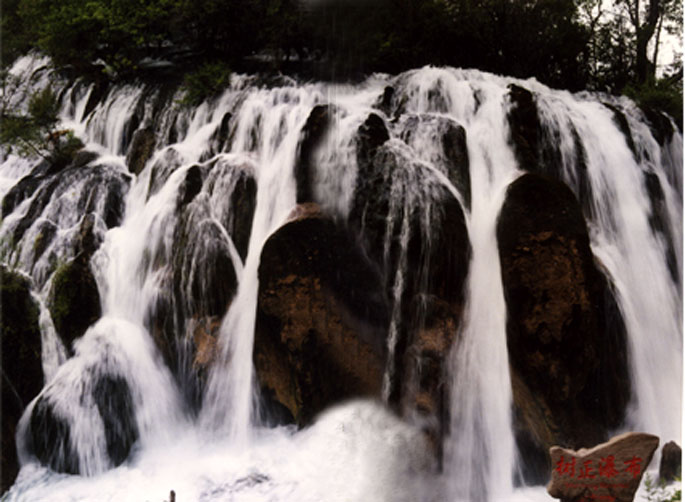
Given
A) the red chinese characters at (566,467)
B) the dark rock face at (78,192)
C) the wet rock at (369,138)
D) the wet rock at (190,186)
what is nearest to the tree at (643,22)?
the wet rock at (369,138)

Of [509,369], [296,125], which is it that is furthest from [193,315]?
[509,369]

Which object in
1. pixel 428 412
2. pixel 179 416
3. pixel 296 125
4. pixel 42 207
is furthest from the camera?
pixel 42 207

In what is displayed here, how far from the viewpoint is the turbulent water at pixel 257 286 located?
3018 mm

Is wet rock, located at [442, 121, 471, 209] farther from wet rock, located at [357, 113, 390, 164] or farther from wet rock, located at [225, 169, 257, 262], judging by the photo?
wet rock, located at [225, 169, 257, 262]

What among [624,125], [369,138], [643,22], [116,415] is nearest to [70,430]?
[116,415]

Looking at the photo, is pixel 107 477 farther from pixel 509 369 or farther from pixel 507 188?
pixel 507 188

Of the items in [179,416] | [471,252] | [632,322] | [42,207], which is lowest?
[179,416]

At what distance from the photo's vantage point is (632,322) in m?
3.20

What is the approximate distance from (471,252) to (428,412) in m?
0.98

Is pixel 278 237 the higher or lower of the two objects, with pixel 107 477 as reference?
higher

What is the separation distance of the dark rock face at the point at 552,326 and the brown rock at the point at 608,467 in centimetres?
67

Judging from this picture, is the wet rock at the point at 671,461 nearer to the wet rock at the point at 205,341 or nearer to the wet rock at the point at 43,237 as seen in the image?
the wet rock at the point at 205,341

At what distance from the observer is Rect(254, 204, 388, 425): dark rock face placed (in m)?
3.20

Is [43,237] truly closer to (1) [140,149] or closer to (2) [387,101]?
(1) [140,149]
